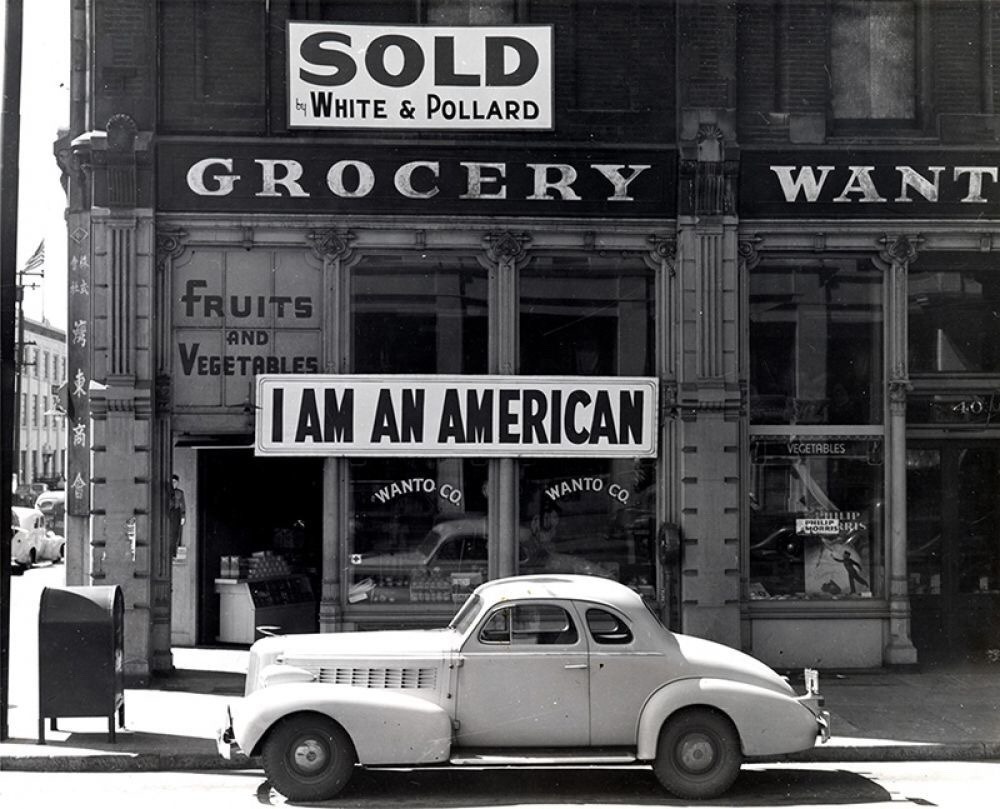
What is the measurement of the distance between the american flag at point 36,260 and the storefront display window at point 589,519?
20.0 meters

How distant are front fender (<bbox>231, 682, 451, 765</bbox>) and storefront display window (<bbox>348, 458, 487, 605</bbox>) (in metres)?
5.05

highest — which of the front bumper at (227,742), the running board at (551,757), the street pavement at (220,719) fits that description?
the front bumper at (227,742)

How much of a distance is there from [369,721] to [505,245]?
6661 millimetres

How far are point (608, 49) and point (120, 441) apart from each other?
23.3ft

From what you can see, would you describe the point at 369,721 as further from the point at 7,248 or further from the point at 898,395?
the point at 898,395

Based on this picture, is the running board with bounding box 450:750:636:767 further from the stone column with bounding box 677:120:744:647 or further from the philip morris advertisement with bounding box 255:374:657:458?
the philip morris advertisement with bounding box 255:374:657:458

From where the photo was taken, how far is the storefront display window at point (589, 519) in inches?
561

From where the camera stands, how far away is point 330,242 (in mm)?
14078

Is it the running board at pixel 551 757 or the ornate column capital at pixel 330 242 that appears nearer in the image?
the running board at pixel 551 757

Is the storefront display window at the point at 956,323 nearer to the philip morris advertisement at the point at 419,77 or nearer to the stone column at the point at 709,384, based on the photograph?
the stone column at the point at 709,384

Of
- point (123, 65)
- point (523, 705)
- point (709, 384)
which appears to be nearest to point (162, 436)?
point (123, 65)

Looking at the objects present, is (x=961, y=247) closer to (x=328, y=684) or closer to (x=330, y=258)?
(x=330, y=258)

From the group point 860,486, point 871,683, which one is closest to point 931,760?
point 871,683

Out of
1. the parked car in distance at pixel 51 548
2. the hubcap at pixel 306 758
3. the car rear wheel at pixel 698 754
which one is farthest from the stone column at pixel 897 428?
the parked car in distance at pixel 51 548
